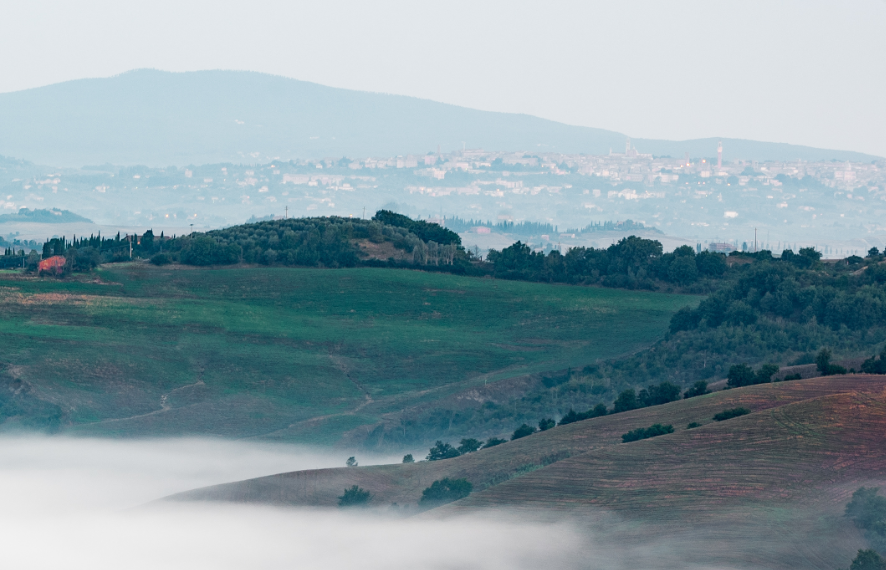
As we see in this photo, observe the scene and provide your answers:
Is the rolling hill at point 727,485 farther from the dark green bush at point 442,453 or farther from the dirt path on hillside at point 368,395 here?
the dirt path on hillside at point 368,395

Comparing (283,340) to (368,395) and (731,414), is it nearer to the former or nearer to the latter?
(368,395)

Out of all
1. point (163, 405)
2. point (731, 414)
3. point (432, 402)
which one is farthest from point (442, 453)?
point (163, 405)

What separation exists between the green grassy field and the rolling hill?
40.9m

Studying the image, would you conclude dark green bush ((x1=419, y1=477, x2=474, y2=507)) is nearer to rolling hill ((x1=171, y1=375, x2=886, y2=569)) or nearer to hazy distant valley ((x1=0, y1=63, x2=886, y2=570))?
hazy distant valley ((x1=0, y1=63, x2=886, y2=570))

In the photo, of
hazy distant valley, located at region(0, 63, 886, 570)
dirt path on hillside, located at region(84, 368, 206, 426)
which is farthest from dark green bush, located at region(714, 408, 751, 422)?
dirt path on hillside, located at region(84, 368, 206, 426)

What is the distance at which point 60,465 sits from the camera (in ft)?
236

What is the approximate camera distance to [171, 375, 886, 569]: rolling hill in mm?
35500

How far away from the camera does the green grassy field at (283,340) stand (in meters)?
88.9

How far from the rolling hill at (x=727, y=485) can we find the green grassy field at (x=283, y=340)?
40901 millimetres

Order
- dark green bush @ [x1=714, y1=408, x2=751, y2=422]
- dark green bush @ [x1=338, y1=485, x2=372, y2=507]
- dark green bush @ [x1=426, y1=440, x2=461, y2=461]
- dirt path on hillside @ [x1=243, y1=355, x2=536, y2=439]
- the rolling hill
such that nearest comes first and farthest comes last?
the rolling hill → dark green bush @ [x1=714, y1=408, x2=751, y2=422] → dark green bush @ [x1=338, y1=485, x2=372, y2=507] → dark green bush @ [x1=426, y1=440, x2=461, y2=461] → dirt path on hillside @ [x1=243, y1=355, x2=536, y2=439]

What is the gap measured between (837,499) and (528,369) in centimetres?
6249

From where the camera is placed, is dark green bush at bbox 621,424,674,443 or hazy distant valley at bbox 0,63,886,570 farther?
dark green bush at bbox 621,424,674,443

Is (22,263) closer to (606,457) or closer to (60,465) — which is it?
(60,465)

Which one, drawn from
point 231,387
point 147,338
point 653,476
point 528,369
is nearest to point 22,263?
point 147,338
